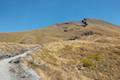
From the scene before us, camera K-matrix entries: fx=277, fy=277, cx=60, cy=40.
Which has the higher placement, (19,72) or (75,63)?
(19,72)

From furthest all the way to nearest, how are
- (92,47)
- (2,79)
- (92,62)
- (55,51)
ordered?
1. (92,47)
2. (55,51)
3. (92,62)
4. (2,79)

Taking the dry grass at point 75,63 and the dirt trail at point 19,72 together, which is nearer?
the dirt trail at point 19,72

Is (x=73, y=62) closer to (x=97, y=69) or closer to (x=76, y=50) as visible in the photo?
(x=97, y=69)

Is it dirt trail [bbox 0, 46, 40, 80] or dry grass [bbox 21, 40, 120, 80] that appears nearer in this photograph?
dirt trail [bbox 0, 46, 40, 80]

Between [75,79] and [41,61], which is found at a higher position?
[41,61]

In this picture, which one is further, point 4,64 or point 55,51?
point 55,51

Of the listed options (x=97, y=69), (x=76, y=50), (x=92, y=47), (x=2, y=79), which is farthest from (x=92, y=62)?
(x=2, y=79)

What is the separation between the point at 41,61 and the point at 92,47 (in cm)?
1673

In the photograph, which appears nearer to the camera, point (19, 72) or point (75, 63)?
point (19, 72)

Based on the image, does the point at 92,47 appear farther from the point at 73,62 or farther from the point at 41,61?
the point at 41,61

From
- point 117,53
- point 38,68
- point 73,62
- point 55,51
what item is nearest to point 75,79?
point 38,68

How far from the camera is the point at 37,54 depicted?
31.4 m

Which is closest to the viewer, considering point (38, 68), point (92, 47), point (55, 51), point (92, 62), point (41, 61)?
point (38, 68)

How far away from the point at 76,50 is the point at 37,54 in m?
9.56
